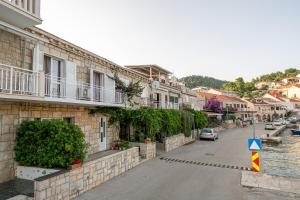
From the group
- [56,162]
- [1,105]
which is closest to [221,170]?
Result: [56,162]

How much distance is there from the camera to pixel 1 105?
937 cm

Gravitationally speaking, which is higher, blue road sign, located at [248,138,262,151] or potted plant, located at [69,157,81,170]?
blue road sign, located at [248,138,262,151]

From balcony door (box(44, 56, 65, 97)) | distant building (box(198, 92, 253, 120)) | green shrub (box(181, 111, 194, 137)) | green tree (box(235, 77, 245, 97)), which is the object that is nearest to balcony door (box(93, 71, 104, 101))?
balcony door (box(44, 56, 65, 97))

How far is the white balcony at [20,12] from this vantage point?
8.46 meters

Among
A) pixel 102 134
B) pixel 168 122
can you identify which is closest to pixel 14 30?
pixel 102 134

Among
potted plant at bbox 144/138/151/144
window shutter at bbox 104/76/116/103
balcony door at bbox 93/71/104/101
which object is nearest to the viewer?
balcony door at bbox 93/71/104/101

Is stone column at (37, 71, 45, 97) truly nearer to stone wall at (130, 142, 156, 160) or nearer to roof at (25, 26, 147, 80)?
roof at (25, 26, 147, 80)

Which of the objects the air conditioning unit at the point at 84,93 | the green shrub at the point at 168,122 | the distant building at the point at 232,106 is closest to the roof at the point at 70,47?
the air conditioning unit at the point at 84,93

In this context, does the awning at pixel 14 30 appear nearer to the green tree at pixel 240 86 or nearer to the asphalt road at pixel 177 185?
the asphalt road at pixel 177 185

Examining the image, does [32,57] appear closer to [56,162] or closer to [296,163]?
[56,162]

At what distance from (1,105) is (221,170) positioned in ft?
40.8

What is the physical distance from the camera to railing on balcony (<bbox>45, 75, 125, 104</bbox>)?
1140 centimetres

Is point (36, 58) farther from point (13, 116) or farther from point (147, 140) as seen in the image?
point (147, 140)

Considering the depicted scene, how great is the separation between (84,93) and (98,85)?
115 inches
